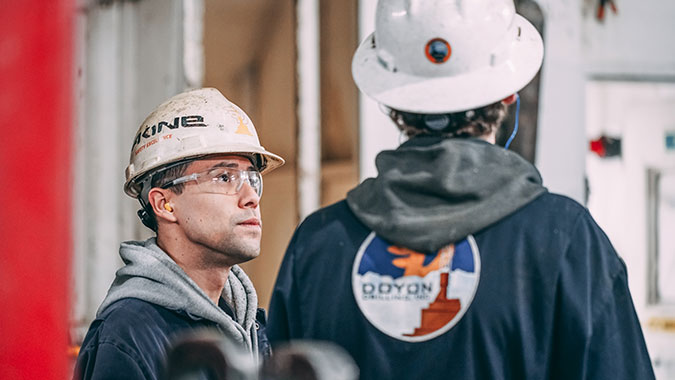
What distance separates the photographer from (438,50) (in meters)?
1.99

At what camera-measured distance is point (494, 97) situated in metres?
1.96

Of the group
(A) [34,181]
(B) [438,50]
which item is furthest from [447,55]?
(A) [34,181]

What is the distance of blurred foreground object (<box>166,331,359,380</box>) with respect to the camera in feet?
3.08

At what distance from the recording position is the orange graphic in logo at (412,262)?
1.79 m

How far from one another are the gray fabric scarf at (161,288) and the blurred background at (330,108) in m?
1.39

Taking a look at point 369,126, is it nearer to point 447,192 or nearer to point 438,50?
point 438,50

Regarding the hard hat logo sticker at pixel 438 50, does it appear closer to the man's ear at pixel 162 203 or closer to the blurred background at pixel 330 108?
the man's ear at pixel 162 203

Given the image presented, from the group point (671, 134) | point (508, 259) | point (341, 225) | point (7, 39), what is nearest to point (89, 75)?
point (341, 225)

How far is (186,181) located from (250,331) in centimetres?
51

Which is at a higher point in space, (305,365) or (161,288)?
(305,365)

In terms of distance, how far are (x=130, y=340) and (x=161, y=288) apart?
9.8 inches

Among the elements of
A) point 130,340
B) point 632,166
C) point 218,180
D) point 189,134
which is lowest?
point 130,340

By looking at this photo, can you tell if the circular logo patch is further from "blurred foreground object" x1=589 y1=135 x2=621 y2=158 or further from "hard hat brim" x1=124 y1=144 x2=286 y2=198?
"blurred foreground object" x1=589 y1=135 x2=621 y2=158

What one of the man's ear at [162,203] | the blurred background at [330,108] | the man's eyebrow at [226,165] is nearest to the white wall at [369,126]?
the blurred background at [330,108]
